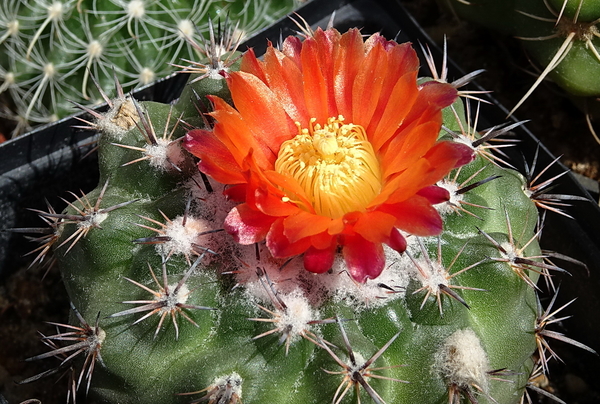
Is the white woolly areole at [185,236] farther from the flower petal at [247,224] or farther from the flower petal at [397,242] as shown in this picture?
the flower petal at [397,242]

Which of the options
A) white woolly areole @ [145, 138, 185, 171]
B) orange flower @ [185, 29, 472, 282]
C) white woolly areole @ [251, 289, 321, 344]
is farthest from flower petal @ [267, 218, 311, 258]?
white woolly areole @ [145, 138, 185, 171]

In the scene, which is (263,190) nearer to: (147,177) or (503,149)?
(147,177)

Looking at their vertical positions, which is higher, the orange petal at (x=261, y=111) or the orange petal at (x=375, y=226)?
the orange petal at (x=261, y=111)

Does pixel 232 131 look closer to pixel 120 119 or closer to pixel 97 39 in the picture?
pixel 120 119

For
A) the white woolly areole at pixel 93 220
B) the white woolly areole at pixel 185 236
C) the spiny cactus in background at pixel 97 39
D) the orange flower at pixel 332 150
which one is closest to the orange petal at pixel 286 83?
the orange flower at pixel 332 150

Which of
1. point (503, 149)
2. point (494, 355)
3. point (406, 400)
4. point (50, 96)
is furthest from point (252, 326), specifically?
point (50, 96)

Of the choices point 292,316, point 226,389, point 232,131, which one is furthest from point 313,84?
point 226,389

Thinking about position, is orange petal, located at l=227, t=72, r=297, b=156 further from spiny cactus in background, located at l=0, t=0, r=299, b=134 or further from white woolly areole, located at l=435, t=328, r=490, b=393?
spiny cactus in background, located at l=0, t=0, r=299, b=134

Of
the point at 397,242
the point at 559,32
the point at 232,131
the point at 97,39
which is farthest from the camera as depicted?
the point at 97,39
